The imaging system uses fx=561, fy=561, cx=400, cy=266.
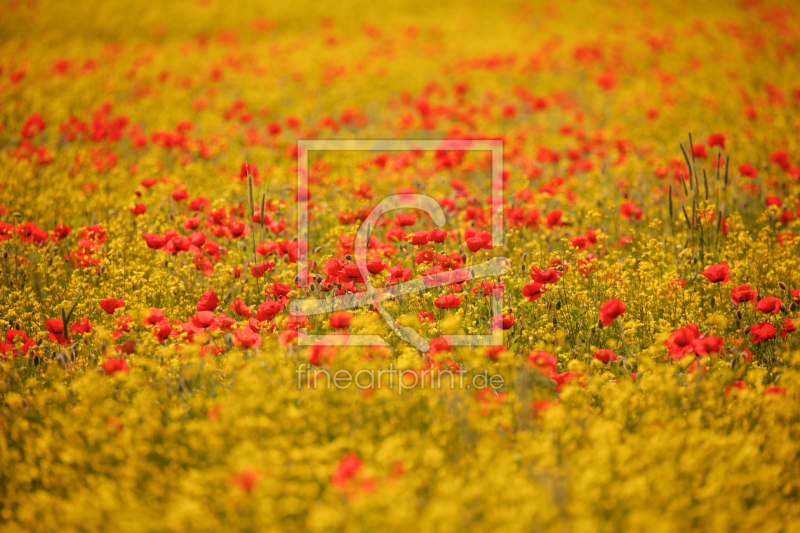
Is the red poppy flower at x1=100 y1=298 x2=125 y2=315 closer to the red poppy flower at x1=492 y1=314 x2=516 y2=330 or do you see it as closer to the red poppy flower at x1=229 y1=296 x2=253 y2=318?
the red poppy flower at x1=229 y1=296 x2=253 y2=318

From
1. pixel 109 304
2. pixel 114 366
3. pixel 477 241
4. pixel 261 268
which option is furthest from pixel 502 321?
pixel 109 304

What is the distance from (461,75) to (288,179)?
19.4 ft

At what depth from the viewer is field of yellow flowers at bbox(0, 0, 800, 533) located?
2.08 meters

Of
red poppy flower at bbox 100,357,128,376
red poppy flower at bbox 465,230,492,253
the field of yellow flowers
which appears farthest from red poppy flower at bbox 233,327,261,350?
red poppy flower at bbox 465,230,492,253

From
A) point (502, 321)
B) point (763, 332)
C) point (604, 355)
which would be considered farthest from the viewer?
point (502, 321)

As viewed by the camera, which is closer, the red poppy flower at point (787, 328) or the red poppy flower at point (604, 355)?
the red poppy flower at point (604, 355)

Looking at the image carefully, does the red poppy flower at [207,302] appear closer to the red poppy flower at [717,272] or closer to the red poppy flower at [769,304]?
the red poppy flower at [717,272]

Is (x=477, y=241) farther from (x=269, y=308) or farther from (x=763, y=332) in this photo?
(x=763, y=332)

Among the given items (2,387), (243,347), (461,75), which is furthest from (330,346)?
(461,75)

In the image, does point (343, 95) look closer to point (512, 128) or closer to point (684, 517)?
point (512, 128)

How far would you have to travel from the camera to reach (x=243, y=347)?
291 centimetres

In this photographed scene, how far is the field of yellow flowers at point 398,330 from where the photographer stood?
2082 mm

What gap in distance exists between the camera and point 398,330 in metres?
3.18

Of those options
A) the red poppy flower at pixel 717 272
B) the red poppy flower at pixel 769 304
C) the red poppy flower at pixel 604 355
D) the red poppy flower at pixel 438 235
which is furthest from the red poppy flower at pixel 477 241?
the red poppy flower at pixel 769 304
